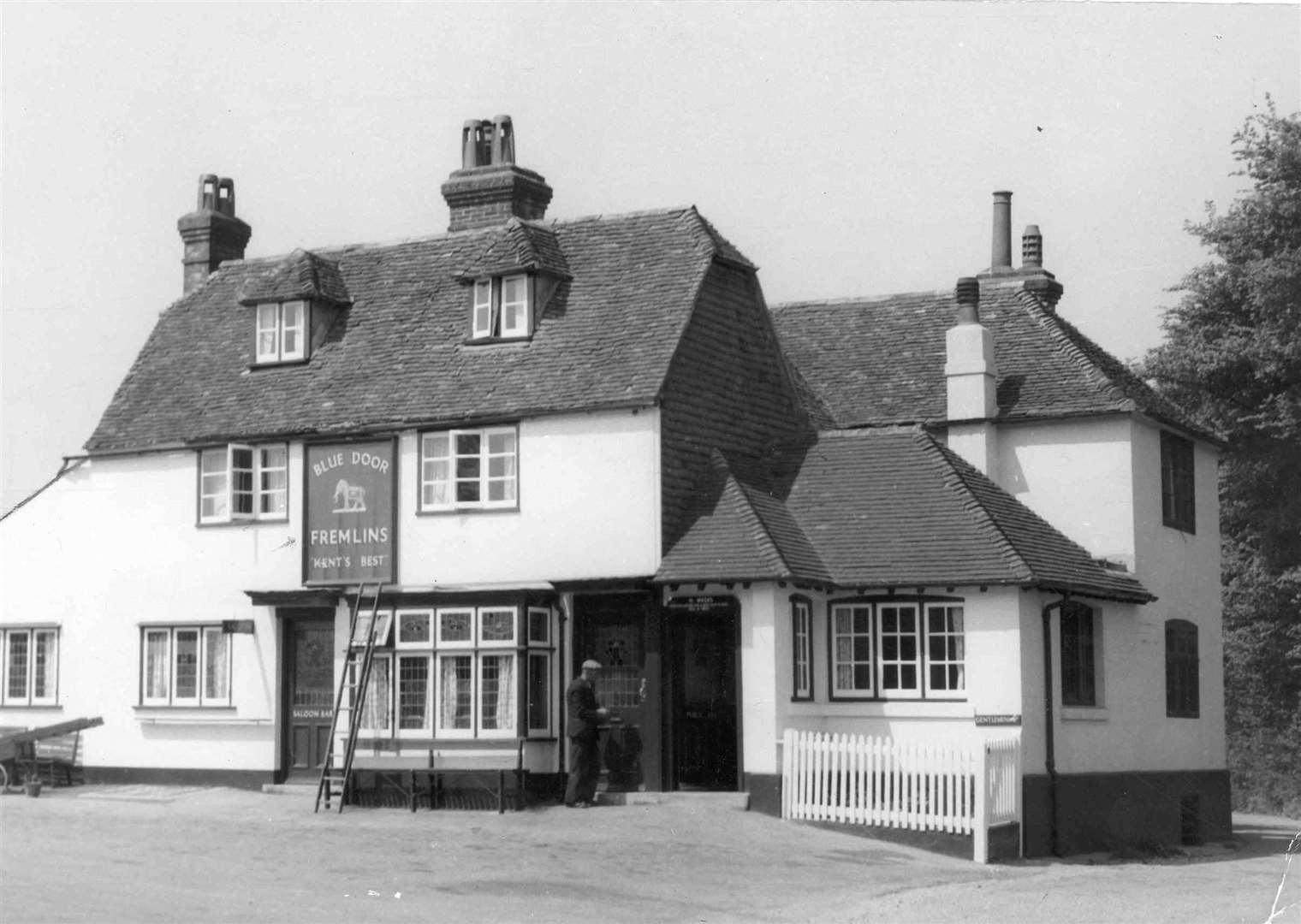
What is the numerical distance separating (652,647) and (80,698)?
10.6m

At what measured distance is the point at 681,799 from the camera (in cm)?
2803

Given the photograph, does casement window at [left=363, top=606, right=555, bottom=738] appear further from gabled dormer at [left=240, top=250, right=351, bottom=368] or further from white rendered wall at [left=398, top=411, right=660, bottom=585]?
gabled dormer at [left=240, top=250, right=351, bottom=368]

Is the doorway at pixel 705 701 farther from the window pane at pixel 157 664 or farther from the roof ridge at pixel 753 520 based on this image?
the window pane at pixel 157 664

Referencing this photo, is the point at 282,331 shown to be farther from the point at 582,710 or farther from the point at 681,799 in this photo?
the point at 681,799

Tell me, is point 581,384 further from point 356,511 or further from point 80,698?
point 80,698

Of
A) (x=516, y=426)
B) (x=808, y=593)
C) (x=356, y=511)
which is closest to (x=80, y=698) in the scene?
(x=356, y=511)

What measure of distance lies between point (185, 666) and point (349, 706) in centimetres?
365

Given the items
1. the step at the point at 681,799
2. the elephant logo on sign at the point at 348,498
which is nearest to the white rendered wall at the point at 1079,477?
the step at the point at 681,799

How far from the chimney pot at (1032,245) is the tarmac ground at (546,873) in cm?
1320

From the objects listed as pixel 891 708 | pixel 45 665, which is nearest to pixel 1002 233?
pixel 891 708

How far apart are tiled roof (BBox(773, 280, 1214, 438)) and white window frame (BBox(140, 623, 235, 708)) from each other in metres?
10.9

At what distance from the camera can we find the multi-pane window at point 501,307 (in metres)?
31.6

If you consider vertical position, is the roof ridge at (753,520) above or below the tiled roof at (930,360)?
below

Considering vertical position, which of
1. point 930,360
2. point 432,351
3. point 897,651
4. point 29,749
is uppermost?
point 930,360
